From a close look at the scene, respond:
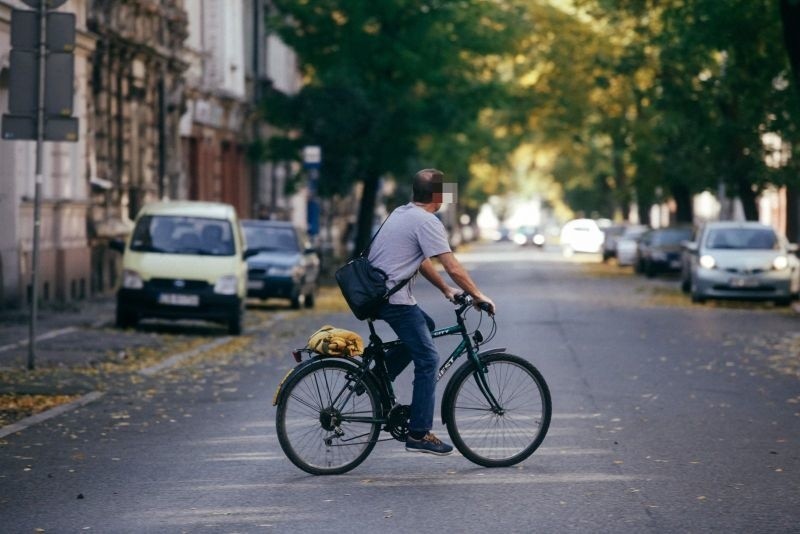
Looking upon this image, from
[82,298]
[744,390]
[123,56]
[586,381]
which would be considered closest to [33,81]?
[586,381]

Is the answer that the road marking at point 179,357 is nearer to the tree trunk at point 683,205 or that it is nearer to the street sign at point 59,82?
the street sign at point 59,82

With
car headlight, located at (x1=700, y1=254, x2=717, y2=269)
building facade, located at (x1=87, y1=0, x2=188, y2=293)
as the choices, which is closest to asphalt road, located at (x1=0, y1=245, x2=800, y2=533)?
car headlight, located at (x1=700, y1=254, x2=717, y2=269)

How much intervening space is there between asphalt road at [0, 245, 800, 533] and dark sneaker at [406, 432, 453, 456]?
13 cm

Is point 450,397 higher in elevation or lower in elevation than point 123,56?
lower

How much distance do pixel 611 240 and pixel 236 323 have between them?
4640 centimetres

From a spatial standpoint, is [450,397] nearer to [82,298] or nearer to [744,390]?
[744,390]

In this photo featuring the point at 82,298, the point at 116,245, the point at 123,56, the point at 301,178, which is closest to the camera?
the point at 116,245

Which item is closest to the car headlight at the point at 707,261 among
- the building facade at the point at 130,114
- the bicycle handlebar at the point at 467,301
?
the building facade at the point at 130,114

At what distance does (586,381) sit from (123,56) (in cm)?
2189

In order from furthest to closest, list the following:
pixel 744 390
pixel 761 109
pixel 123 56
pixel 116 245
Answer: pixel 761 109
pixel 123 56
pixel 116 245
pixel 744 390

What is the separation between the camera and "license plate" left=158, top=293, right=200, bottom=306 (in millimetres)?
22828

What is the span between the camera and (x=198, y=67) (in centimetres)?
4516

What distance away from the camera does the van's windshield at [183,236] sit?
23531 millimetres

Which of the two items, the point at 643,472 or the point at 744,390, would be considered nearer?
the point at 643,472
